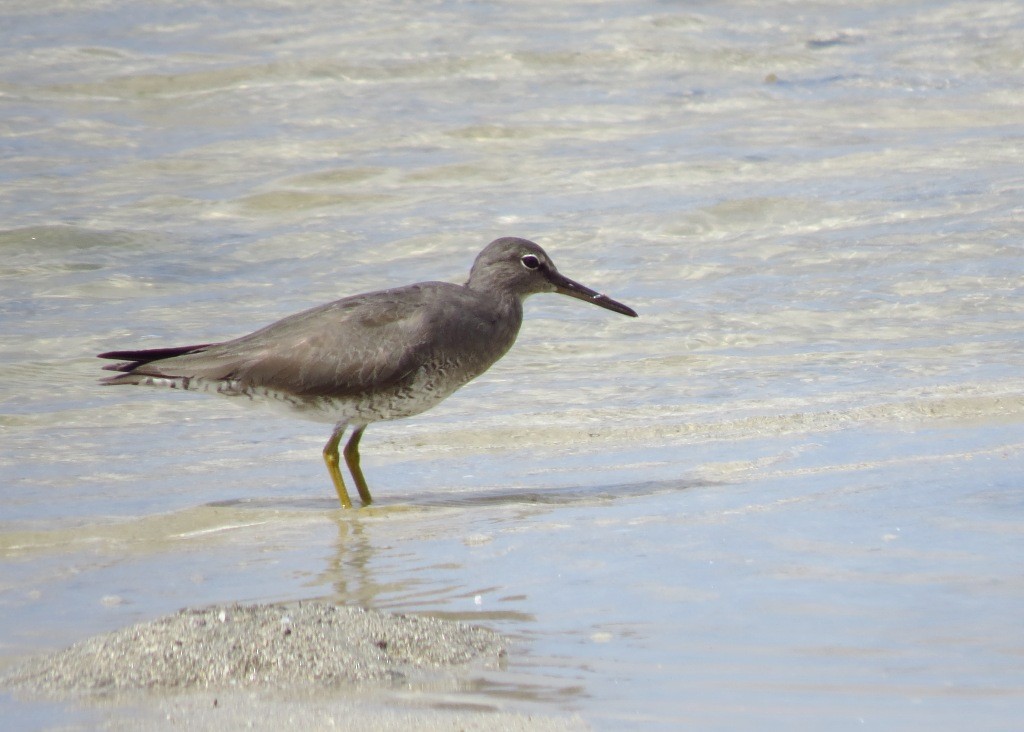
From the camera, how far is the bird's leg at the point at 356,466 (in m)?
6.10

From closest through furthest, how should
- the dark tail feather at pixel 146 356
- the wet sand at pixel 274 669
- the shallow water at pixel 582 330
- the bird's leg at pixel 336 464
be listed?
the wet sand at pixel 274 669, the shallow water at pixel 582 330, the bird's leg at pixel 336 464, the dark tail feather at pixel 146 356

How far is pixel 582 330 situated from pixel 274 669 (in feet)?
20.2

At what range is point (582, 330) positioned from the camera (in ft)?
31.0

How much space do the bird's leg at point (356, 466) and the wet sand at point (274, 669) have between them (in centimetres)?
229

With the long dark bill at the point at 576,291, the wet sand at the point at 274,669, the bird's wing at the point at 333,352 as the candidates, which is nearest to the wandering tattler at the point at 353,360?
the bird's wing at the point at 333,352

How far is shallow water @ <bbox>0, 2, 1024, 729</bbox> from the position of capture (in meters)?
4.02

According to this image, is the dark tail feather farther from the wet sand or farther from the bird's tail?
the wet sand

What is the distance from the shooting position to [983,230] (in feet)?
34.5

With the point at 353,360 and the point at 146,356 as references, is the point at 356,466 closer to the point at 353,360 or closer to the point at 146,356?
the point at 353,360

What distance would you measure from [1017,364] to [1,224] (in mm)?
7719

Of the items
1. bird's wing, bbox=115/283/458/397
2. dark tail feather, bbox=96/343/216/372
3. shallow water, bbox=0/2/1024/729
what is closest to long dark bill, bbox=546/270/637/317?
shallow water, bbox=0/2/1024/729

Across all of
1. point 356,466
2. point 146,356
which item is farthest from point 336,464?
point 146,356

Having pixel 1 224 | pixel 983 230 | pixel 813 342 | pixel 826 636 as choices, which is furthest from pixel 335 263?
pixel 826 636

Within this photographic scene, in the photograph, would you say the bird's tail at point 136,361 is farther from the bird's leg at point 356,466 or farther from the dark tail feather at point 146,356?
the bird's leg at point 356,466
